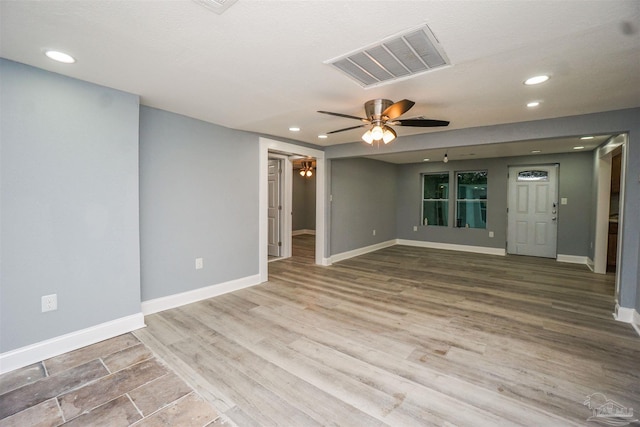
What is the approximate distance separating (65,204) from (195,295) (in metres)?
1.76

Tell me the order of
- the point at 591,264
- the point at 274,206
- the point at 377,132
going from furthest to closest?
1. the point at 274,206
2. the point at 591,264
3. the point at 377,132

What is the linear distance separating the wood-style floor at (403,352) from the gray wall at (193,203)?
442mm

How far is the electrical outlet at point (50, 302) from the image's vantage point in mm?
2277

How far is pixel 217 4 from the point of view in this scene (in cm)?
141

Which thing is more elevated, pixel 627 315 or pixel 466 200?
pixel 466 200

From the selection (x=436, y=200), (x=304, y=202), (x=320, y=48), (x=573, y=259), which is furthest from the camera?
(x=304, y=202)

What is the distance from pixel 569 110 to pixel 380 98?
2168 millimetres

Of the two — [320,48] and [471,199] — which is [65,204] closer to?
[320,48]

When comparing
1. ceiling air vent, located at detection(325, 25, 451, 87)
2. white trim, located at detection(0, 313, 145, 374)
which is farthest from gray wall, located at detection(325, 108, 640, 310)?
white trim, located at detection(0, 313, 145, 374)

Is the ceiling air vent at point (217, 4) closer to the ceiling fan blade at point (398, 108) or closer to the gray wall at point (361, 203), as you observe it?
the ceiling fan blade at point (398, 108)

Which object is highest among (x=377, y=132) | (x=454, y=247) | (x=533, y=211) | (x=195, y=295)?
(x=377, y=132)

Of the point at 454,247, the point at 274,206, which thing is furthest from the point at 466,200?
the point at 274,206

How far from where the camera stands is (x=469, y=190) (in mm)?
7102

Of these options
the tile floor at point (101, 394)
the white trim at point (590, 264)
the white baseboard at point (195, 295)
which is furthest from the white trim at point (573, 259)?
the tile floor at point (101, 394)
